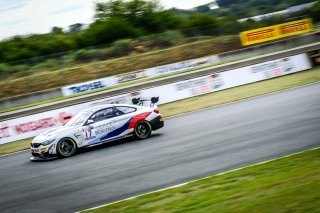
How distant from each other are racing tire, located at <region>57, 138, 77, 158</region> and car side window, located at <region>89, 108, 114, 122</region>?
3.63 feet

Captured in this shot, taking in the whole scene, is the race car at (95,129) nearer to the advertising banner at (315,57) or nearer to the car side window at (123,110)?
the car side window at (123,110)

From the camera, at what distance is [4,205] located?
841 cm

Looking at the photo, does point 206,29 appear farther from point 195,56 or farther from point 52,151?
point 52,151

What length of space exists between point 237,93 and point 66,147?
43.8 feet

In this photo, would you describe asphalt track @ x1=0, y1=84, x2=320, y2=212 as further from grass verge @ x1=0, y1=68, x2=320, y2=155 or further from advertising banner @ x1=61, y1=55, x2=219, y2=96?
advertising banner @ x1=61, y1=55, x2=219, y2=96

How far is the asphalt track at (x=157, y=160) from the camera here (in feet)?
28.1

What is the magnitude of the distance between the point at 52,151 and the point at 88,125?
142cm

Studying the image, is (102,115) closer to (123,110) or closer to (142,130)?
(123,110)

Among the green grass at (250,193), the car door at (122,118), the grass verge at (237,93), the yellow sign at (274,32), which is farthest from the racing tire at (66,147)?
the yellow sign at (274,32)

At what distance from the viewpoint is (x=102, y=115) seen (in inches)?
571

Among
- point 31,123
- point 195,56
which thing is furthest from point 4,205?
point 195,56

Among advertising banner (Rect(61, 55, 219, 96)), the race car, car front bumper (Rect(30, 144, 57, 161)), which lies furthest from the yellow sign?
car front bumper (Rect(30, 144, 57, 161))

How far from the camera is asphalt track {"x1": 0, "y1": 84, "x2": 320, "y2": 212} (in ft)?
28.1

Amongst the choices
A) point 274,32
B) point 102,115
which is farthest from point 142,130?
point 274,32
